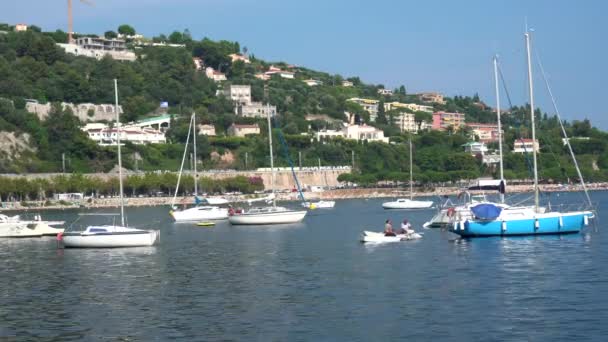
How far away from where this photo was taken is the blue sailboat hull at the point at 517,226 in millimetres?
45719

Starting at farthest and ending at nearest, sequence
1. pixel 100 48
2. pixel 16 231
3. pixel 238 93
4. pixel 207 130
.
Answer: pixel 100 48 < pixel 238 93 < pixel 207 130 < pixel 16 231

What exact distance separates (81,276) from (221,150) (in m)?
102

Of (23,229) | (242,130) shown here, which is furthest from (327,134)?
(23,229)

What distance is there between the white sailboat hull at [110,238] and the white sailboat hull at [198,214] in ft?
79.9

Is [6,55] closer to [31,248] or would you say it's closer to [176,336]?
[31,248]

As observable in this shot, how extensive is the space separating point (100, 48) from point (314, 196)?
241 ft

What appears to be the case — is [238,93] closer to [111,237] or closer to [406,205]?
[406,205]

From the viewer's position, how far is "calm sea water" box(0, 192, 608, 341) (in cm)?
2462

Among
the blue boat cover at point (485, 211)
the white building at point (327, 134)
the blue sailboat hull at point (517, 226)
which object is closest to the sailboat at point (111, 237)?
the blue sailboat hull at point (517, 226)

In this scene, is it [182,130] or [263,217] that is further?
[182,130]

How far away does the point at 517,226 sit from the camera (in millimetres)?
45781

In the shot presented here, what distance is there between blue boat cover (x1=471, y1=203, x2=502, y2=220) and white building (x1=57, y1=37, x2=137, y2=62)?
13449cm

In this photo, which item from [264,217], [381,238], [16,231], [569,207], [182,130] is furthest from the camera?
[182,130]

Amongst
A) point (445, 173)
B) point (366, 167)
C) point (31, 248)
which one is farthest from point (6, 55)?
point (31, 248)
